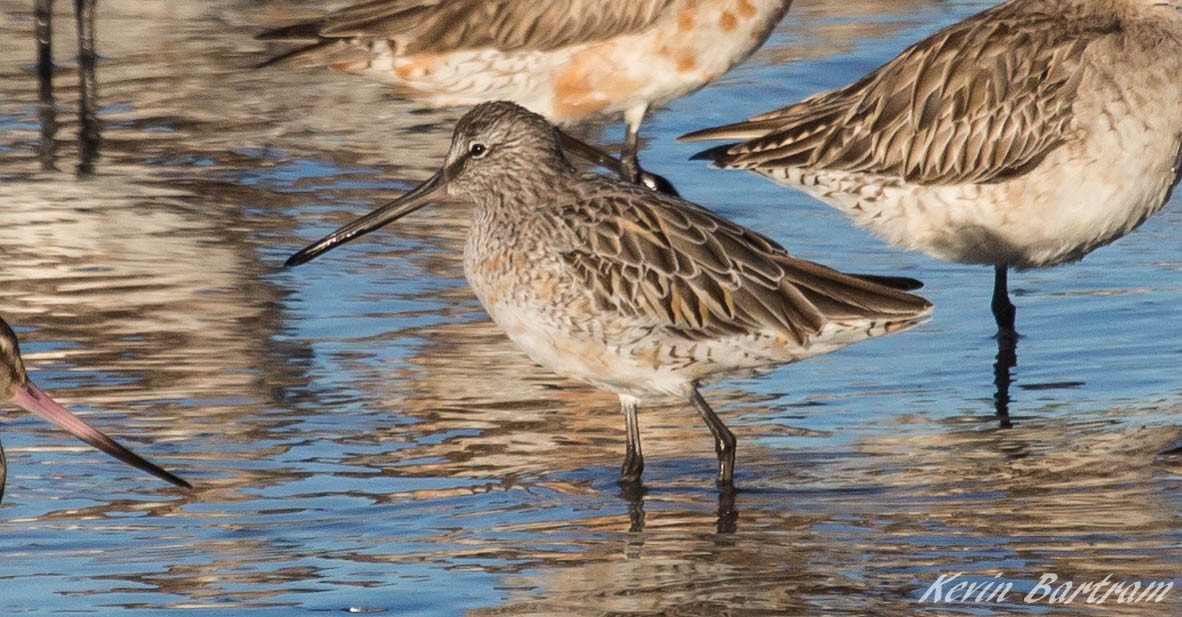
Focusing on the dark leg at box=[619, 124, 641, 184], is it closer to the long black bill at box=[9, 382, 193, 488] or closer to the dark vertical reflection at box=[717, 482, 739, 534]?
the dark vertical reflection at box=[717, 482, 739, 534]

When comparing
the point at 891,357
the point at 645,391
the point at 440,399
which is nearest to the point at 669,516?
the point at 645,391

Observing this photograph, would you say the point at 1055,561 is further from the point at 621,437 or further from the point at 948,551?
the point at 621,437

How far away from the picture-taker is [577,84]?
1000cm

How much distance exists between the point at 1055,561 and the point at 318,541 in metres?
1.86

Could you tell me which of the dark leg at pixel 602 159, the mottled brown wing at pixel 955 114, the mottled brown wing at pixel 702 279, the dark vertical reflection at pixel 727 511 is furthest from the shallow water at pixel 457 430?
the mottled brown wing at pixel 955 114

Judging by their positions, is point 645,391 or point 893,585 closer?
point 893,585

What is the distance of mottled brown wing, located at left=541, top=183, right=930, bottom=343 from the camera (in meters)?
6.60

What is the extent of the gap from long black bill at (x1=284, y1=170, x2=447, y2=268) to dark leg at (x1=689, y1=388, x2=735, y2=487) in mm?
1305

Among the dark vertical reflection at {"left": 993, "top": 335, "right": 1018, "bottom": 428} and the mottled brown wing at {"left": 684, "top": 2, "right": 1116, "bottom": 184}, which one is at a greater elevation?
the mottled brown wing at {"left": 684, "top": 2, "right": 1116, "bottom": 184}

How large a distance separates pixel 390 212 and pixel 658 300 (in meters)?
1.36

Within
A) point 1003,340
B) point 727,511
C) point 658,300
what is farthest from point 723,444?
point 1003,340

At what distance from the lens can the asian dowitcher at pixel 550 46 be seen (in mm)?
9867

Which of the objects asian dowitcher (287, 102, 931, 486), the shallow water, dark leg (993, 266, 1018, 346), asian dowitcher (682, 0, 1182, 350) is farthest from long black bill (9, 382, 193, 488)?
dark leg (993, 266, 1018, 346)
